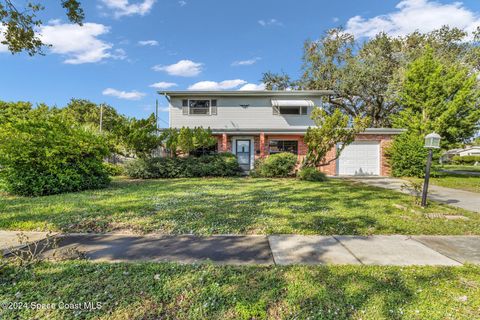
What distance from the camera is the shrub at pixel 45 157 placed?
7.27 m

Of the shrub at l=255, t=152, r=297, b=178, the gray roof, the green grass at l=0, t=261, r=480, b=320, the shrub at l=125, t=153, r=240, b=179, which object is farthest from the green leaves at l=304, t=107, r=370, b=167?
the green grass at l=0, t=261, r=480, b=320

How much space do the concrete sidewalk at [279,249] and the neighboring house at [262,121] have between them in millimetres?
11930

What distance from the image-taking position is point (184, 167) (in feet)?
44.8

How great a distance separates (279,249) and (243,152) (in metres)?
12.9

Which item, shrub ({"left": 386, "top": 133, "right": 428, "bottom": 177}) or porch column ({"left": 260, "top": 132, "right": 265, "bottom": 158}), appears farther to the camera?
porch column ({"left": 260, "top": 132, "right": 265, "bottom": 158})

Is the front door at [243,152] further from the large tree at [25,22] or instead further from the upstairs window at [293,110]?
the large tree at [25,22]

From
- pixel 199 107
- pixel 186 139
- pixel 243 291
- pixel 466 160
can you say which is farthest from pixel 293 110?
pixel 466 160

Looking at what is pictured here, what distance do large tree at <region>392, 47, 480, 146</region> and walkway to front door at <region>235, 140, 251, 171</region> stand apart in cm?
1072

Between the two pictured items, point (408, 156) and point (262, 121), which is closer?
point (408, 156)

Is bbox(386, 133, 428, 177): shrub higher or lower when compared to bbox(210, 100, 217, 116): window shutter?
lower

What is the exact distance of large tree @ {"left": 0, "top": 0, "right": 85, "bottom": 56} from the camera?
6.81m

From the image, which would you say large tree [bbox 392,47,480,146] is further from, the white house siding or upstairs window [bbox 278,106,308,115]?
upstairs window [bbox 278,106,308,115]

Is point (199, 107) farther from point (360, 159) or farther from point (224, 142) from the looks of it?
point (360, 159)

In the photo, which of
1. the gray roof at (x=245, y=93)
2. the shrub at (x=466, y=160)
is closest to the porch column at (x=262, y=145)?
the gray roof at (x=245, y=93)
